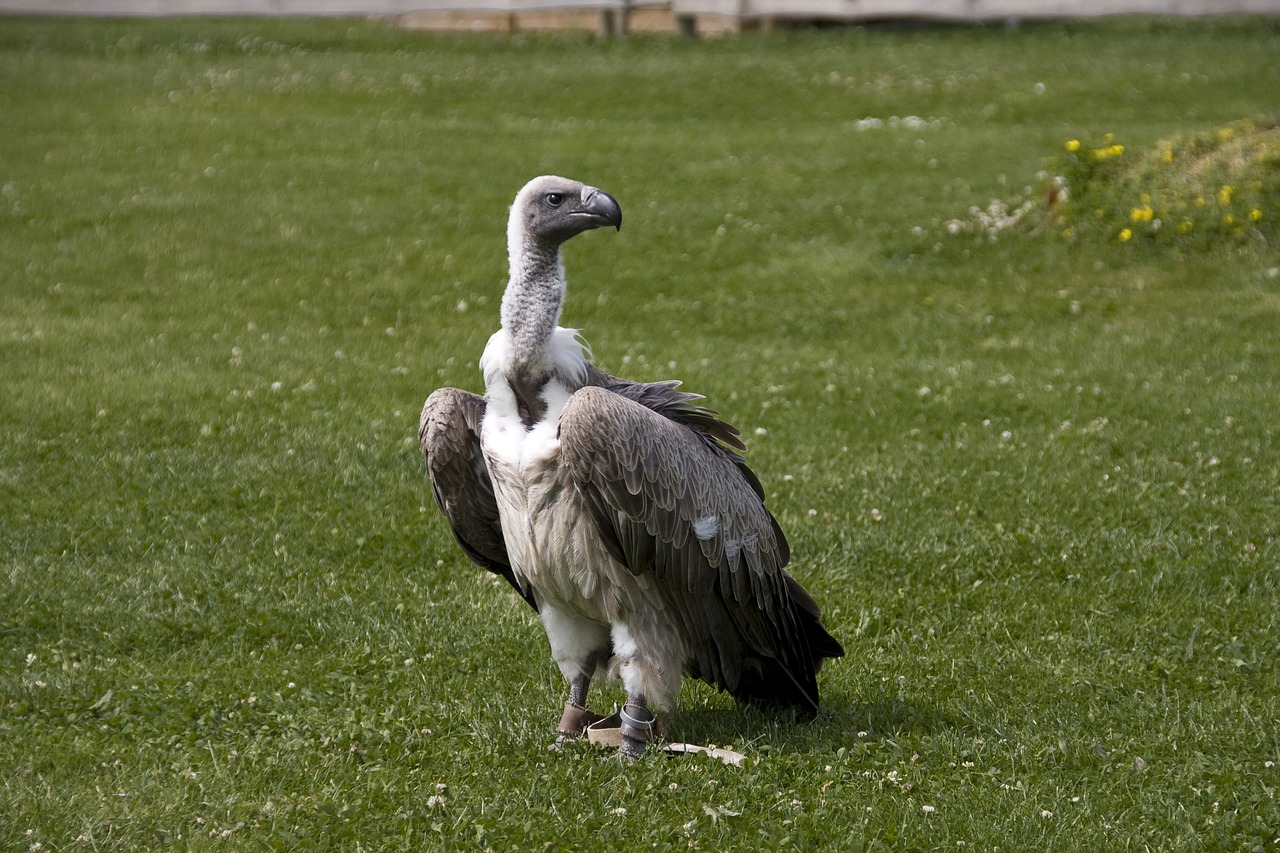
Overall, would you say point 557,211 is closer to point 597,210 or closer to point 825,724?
point 597,210

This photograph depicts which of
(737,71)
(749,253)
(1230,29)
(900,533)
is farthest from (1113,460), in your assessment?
(1230,29)

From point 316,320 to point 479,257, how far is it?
2.08 m

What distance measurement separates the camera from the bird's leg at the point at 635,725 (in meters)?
5.51

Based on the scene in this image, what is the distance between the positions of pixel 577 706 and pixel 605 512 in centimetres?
99

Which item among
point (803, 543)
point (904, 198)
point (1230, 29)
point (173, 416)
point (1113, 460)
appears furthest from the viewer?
point (1230, 29)

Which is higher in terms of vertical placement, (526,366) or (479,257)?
(526,366)

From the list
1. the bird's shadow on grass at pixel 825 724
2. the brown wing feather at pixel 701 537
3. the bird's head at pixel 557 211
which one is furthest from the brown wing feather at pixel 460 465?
the bird's shadow on grass at pixel 825 724

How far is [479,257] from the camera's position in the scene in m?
13.7

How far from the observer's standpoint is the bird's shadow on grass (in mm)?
5742

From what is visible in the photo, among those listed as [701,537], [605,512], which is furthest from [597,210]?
[701,537]

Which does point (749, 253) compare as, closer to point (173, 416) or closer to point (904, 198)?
point (904, 198)

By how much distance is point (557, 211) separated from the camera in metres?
5.21

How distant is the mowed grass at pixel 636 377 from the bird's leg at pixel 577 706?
167 millimetres

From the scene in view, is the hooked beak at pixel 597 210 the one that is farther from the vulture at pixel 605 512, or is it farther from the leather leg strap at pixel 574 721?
the leather leg strap at pixel 574 721
